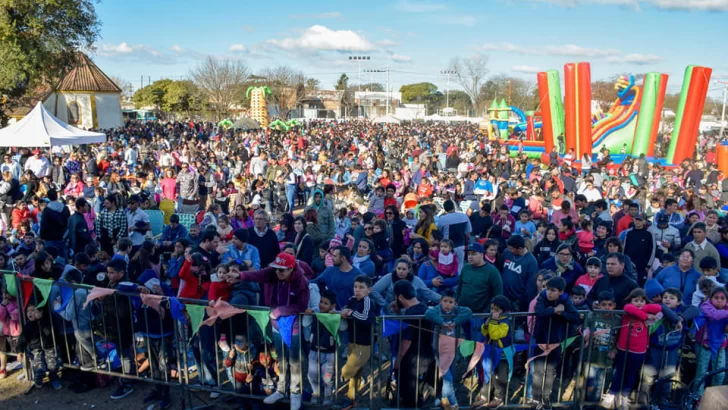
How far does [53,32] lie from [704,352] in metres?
24.7

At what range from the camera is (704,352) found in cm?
489

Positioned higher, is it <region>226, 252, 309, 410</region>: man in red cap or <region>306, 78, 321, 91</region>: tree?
<region>306, 78, 321, 91</region>: tree

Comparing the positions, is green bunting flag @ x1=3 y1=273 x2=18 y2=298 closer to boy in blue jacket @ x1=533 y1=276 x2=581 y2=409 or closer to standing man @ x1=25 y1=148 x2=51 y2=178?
boy in blue jacket @ x1=533 y1=276 x2=581 y2=409

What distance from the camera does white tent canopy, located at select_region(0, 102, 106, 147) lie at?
12617mm

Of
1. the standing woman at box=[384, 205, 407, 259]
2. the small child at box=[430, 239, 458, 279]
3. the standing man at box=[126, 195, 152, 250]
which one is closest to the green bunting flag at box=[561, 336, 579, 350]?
the small child at box=[430, 239, 458, 279]

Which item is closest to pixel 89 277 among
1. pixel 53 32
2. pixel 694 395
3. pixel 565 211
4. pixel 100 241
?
pixel 100 241

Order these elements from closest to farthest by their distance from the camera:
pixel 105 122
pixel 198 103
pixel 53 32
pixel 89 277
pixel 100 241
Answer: pixel 89 277 → pixel 100 241 → pixel 53 32 → pixel 105 122 → pixel 198 103

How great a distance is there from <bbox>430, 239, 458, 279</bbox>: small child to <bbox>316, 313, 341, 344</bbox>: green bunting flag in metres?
1.77

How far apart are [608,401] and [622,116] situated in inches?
829

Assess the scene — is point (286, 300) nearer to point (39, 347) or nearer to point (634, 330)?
point (39, 347)

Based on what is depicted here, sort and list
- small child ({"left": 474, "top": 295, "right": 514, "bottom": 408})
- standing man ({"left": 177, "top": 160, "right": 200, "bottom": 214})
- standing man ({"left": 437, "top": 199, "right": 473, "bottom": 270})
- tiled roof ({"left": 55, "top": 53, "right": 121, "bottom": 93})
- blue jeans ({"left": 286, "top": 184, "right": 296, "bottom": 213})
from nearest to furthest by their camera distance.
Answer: small child ({"left": 474, "top": 295, "right": 514, "bottom": 408})
standing man ({"left": 437, "top": 199, "right": 473, "bottom": 270})
standing man ({"left": 177, "top": 160, "right": 200, "bottom": 214})
blue jeans ({"left": 286, "top": 184, "right": 296, "bottom": 213})
tiled roof ({"left": 55, "top": 53, "right": 121, "bottom": 93})

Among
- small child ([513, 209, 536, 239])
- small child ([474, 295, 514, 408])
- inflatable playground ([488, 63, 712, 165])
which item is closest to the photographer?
small child ([474, 295, 514, 408])

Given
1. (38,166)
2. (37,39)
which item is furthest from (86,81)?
(38,166)

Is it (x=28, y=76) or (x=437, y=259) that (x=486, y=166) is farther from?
(x=28, y=76)
